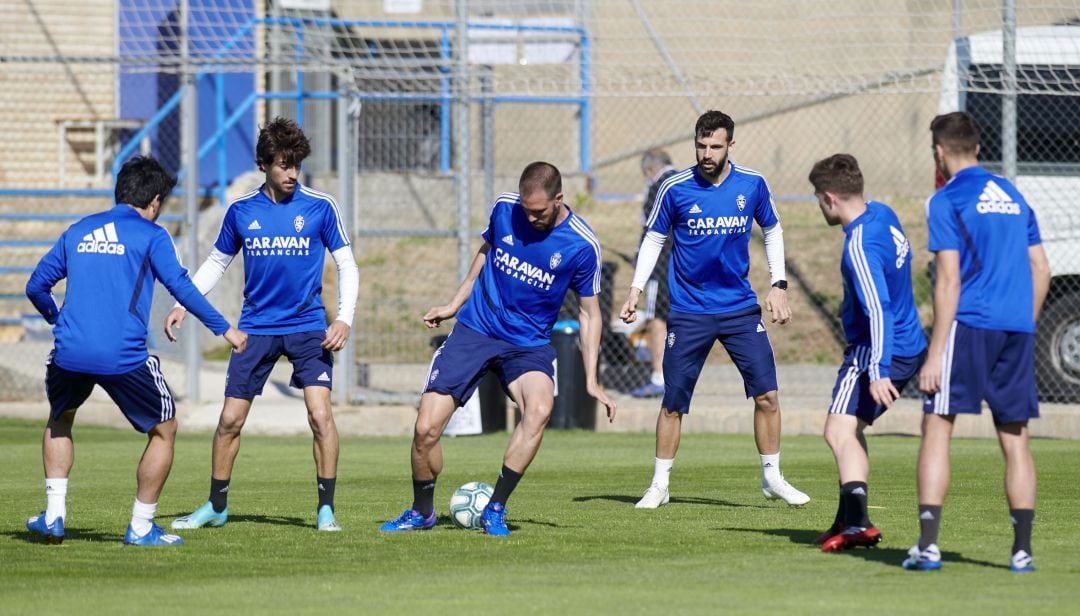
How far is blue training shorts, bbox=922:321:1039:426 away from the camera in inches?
271

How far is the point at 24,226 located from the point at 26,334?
2.22 m

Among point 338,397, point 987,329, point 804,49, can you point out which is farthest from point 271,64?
point 987,329

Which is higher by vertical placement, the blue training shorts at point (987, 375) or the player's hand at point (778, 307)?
the player's hand at point (778, 307)

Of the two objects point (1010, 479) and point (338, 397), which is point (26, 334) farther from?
point (1010, 479)

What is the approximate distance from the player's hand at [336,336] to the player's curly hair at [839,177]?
8.69ft

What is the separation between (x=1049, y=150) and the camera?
52.7 feet

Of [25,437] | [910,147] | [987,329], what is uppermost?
[910,147]

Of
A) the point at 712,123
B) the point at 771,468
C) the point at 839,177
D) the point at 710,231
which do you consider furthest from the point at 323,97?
the point at 839,177

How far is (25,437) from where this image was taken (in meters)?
14.6

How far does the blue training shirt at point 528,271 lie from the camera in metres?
8.75

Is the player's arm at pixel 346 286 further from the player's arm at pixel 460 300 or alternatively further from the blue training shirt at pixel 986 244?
the blue training shirt at pixel 986 244

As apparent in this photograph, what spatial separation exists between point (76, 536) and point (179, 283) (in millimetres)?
1561

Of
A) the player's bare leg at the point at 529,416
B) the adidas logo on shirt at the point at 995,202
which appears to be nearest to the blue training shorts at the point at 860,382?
the adidas logo on shirt at the point at 995,202

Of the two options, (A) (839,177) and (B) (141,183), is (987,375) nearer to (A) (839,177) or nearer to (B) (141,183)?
(A) (839,177)
